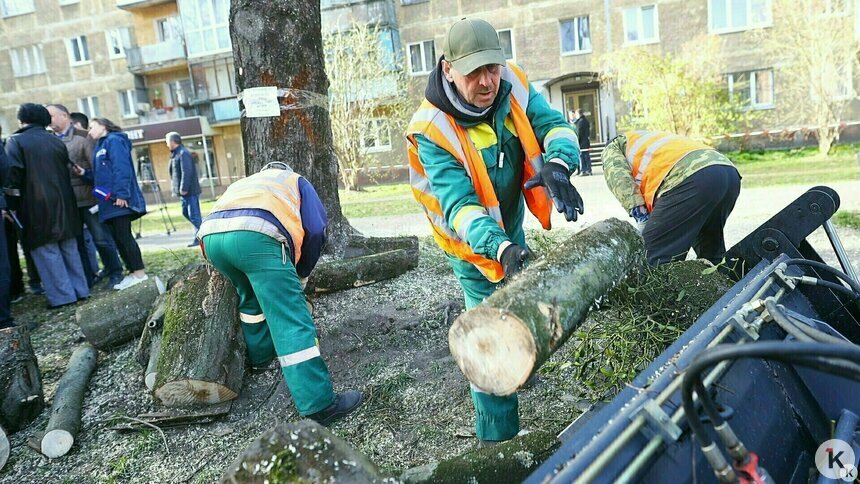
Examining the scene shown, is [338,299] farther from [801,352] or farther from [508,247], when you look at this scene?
[801,352]

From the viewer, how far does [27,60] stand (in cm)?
2897

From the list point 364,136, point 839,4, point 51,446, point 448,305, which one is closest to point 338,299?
point 448,305

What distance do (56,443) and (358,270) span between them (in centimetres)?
222

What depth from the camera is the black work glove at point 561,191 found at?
7.23ft

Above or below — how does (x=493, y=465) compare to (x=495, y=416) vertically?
above

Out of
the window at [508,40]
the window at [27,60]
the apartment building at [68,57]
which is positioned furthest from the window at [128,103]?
the window at [508,40]

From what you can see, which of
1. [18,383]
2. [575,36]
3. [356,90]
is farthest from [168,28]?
[18,383]

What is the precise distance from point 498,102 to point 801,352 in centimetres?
172

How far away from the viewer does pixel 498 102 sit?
8.20 feet

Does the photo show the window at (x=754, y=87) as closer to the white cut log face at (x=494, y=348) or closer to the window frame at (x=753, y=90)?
the window frame at (x=753, y=90)

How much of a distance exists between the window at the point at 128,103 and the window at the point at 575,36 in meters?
20.0

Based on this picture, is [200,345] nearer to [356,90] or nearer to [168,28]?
[356,90]

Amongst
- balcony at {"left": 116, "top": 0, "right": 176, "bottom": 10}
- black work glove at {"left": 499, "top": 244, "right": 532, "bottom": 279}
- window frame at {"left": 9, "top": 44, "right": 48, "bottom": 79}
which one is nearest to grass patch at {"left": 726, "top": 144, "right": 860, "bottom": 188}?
black work glove at {"left": 499, "top": 244, "right": 532, "bottom": 279}

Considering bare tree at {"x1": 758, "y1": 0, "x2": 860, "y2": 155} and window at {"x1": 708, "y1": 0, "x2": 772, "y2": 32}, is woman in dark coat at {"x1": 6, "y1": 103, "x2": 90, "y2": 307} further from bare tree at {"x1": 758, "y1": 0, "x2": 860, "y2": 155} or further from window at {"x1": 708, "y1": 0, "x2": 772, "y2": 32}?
window at {"x1": 708, "y1": 0, "x2": 772, "y2": 32}
